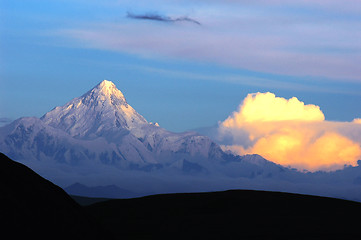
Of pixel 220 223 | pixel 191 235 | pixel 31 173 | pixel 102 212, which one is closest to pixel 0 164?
pixel 31 173

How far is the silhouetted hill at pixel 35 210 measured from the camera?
172ft

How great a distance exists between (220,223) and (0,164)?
5621 cm

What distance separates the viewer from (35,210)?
185ft

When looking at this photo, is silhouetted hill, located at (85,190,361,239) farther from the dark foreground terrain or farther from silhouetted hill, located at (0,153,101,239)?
silhouetted hill, located at (0,153,101,239)

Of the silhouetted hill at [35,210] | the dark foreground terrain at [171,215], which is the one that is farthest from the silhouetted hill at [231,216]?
the silhouetted hill at [35,210]

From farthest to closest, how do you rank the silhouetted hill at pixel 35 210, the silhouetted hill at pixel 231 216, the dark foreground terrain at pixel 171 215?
the silhouetted hill at pixel 231 216 < the dark foreground terrain at pixel 171 215 < the silhouetted hill at pixel 35 210

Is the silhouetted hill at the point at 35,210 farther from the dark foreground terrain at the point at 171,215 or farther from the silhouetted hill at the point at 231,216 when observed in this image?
the silhouetted hill at the point at 231,216

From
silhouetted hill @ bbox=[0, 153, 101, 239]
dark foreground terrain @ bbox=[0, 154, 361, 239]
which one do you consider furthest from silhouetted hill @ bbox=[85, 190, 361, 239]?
silhouetted hill @ bbox=[0, 153, 101, 239]

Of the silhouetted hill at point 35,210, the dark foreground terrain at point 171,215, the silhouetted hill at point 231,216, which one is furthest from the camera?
the silhouetted hill at point 231,216

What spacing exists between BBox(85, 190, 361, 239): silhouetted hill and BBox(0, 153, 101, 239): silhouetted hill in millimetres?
34304

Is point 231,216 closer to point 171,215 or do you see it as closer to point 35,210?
point 171,215

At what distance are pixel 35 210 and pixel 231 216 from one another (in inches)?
2557

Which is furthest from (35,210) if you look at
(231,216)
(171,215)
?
(231,216)

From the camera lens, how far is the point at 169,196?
141 m
